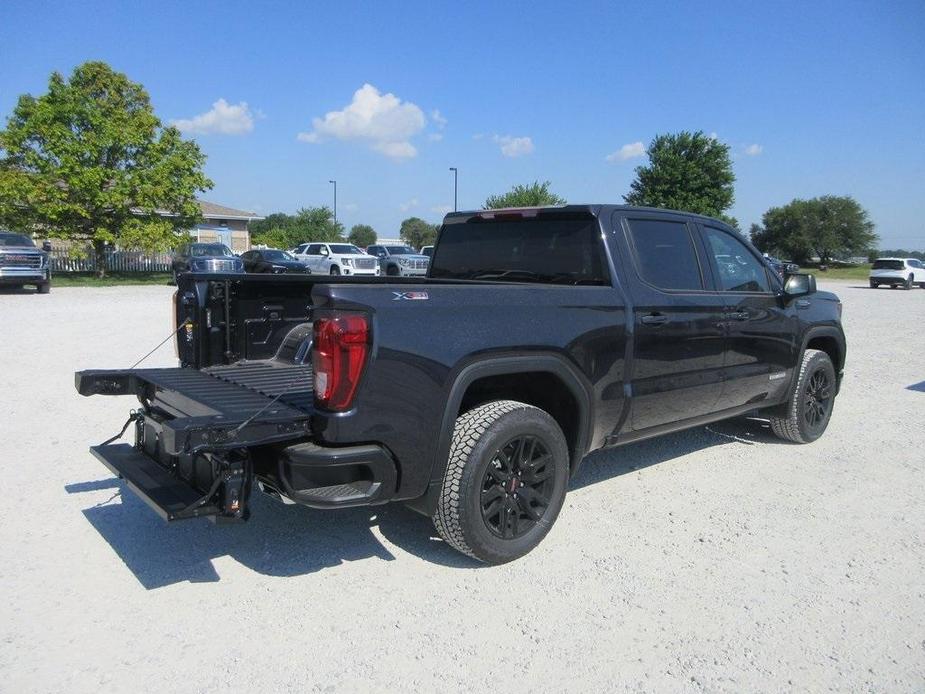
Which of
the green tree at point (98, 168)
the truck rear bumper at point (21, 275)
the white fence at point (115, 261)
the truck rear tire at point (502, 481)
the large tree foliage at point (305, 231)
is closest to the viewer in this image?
the truck rear tire at point (502, 481)

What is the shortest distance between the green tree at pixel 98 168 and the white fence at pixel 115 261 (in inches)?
108

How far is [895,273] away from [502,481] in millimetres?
39468

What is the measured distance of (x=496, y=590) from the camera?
137 inches

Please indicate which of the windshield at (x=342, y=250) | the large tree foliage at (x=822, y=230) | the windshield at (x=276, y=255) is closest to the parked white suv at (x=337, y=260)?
the windshield at (x=342, y=250)

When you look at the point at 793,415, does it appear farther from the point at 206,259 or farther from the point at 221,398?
the point at 206,259

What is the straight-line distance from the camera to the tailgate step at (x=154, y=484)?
9.96 feet

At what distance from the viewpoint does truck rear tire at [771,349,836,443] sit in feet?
19.2

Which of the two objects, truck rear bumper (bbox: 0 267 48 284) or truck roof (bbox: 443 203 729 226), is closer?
truck roof (bbox: 443 203 729 226)

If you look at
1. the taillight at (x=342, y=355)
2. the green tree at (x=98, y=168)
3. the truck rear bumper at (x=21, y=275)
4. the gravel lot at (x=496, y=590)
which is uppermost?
the green tree at (x=98, y=168)

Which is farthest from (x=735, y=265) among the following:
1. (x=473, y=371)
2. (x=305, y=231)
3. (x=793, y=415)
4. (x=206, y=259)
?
(x=305, y=231)

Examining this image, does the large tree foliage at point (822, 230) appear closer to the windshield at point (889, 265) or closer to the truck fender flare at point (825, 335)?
the windshield at point (889, 265)

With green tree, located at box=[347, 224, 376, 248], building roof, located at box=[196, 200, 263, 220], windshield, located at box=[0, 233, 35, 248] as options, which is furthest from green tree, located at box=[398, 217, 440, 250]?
windshield, located at box=[0, 233, 35, 248]

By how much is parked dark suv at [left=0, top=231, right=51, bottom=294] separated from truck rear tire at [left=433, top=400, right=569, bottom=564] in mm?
20676

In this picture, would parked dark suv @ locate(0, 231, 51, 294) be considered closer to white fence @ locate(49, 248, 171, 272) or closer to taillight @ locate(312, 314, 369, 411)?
white fence @ locate(49, 248, 171, 272)
